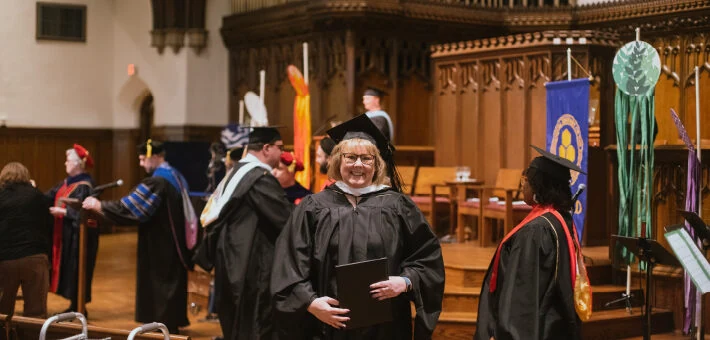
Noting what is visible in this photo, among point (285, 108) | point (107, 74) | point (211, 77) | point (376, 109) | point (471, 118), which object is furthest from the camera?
point (107, 74)

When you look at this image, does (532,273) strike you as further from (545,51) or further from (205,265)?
(545,51)

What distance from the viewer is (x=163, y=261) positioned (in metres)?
8.25

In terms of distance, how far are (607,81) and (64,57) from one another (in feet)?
29.6

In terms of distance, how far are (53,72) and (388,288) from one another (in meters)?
12.2

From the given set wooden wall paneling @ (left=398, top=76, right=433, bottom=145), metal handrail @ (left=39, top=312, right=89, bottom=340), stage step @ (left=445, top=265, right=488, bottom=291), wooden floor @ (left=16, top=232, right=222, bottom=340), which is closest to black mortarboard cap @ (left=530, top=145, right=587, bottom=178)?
metal handrail @ (left=39, top=312, right=89, bottom=340)

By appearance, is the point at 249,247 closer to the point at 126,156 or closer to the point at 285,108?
the point at 285,108

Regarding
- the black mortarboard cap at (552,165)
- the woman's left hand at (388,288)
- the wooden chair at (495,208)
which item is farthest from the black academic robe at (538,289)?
the wooden chair at (495,208)

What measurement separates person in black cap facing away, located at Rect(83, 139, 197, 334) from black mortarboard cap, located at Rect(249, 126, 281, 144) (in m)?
1.94

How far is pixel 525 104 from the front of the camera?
10469 mm

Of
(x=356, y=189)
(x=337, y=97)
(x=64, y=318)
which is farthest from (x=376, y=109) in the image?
(x=64, y=318)

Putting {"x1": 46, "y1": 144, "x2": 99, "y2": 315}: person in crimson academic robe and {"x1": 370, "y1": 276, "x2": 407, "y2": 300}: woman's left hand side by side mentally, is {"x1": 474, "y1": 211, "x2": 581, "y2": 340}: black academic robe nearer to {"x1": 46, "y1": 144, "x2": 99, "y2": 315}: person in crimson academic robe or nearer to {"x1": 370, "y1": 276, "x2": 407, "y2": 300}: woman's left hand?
{"x1": 370, "y1": 276, "x2": 407, "y2": 300}: woman's left hand

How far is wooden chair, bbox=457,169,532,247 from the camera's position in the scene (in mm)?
8711

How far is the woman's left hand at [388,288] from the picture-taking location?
4.00m

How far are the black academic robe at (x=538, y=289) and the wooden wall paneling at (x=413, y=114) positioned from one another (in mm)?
8827
